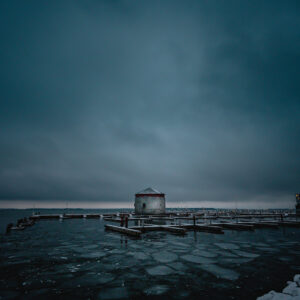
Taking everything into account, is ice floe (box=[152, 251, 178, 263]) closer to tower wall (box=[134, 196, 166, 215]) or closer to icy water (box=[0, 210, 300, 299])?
icy water (box=[0, 210, 300, 299])

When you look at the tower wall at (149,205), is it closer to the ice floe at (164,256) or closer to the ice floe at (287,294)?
the ice floe at (164,256)

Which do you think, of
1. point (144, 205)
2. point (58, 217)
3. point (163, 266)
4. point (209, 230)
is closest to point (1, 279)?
point (163, 266)

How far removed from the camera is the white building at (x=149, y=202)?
48344 mm

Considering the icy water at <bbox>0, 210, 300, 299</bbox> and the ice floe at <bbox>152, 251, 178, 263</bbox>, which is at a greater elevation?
the icy water at <bbox>0, 210, 300, 299</bbox>

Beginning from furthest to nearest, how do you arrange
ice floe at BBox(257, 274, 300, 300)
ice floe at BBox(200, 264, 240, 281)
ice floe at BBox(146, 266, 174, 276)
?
1. ice floe at BBox(146, 266, 174, 276)
2. ice floe at BBox(200, 264, 240, 281)
3. ice floe at BBox(257, 274, 300, 300)

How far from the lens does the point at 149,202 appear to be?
1908 inches

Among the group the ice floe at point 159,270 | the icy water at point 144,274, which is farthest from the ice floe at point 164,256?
the ice floe at point 159,270

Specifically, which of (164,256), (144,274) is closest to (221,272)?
(144,274)

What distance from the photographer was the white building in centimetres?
4834

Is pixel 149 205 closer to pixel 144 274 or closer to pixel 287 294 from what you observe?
pixel 144 274

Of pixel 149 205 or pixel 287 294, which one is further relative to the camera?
pixel 149 205

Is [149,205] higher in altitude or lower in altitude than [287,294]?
higher

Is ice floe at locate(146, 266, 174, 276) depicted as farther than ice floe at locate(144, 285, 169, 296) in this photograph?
Yes

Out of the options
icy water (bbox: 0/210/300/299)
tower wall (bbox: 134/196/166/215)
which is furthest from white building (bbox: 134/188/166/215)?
icy water (bbox: 0/210/300/299)
